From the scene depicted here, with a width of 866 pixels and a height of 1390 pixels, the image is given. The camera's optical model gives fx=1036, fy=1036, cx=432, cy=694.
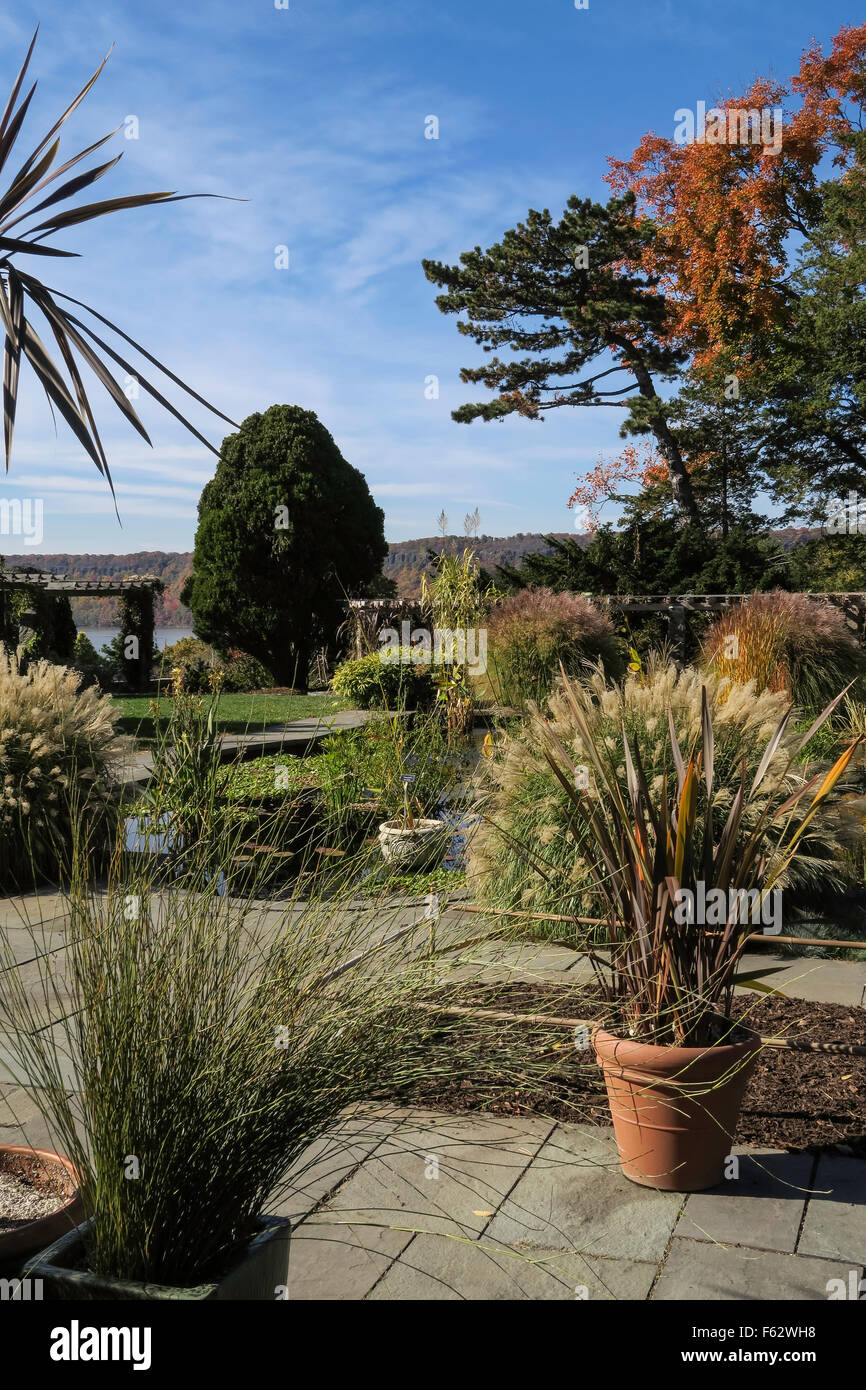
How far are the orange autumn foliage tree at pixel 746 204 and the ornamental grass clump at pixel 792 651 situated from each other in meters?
11.9

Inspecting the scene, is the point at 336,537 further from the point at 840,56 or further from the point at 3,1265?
the point at 3,1265

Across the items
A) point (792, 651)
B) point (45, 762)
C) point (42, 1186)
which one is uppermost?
point (792, 651)

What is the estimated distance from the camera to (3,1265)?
1729mm

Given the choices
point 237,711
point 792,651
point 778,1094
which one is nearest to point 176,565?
point 237,711

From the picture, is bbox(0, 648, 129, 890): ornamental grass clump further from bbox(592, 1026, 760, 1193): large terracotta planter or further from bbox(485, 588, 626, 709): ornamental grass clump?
bbox(485, 588, 626, 709): ornamental grass clump

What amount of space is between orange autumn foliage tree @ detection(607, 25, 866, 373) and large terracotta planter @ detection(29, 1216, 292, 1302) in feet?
62.8

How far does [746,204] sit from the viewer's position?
19.0 m

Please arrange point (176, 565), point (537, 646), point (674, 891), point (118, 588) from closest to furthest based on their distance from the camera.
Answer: point (674, 891) < point (537, 646) < point (118, 588) < point (176, 565)

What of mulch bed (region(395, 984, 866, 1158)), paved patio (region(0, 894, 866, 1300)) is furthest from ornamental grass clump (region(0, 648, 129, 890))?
mulch bed (region(395, 984, 866, 1158))

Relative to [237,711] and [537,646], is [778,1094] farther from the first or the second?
[237,711]

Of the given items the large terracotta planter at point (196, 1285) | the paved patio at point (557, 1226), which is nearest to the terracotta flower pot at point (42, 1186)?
the large terracotta planter at point (196, 1285)

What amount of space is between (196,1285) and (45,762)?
4.47 metres

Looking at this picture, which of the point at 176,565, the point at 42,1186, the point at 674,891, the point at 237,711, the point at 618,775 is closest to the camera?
the point at 42,1186
